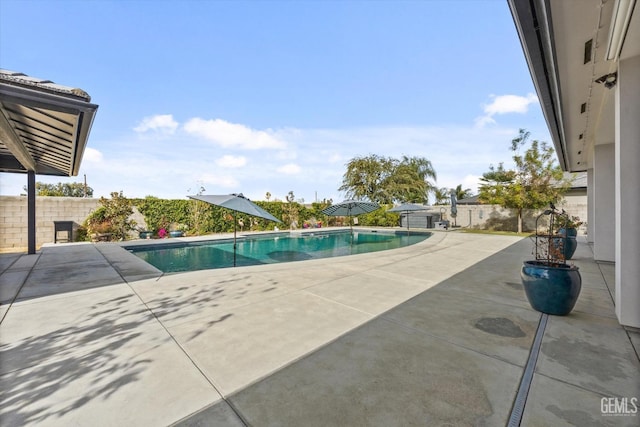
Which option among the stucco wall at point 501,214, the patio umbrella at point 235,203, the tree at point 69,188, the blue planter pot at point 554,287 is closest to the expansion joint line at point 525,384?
the blue planter pot at point 554,287

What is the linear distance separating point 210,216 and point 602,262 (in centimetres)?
1701

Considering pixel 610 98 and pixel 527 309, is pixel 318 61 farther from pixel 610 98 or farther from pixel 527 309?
pixel 527 309

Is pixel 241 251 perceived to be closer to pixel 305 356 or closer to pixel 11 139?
pixel 11 139

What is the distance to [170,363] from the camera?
7.91 feet

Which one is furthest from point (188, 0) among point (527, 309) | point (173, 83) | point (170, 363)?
point (527, 309)

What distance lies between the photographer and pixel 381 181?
31984mm

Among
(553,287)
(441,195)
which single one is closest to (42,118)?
(553,287)

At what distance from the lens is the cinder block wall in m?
10.7

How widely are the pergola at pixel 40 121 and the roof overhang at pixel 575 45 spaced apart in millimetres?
5282

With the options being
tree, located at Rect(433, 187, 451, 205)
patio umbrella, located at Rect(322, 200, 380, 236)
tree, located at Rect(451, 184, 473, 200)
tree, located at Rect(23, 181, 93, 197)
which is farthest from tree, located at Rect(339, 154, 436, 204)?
tree, located at Rect(23, 181, 93, 197)

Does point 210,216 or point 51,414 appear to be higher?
point 210,216

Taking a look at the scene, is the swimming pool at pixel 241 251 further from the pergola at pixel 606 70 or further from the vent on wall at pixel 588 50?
the vent on wall at pixel 588 50

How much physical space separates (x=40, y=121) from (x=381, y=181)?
1181 inches

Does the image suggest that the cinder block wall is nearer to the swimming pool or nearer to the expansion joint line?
the swimming pool
